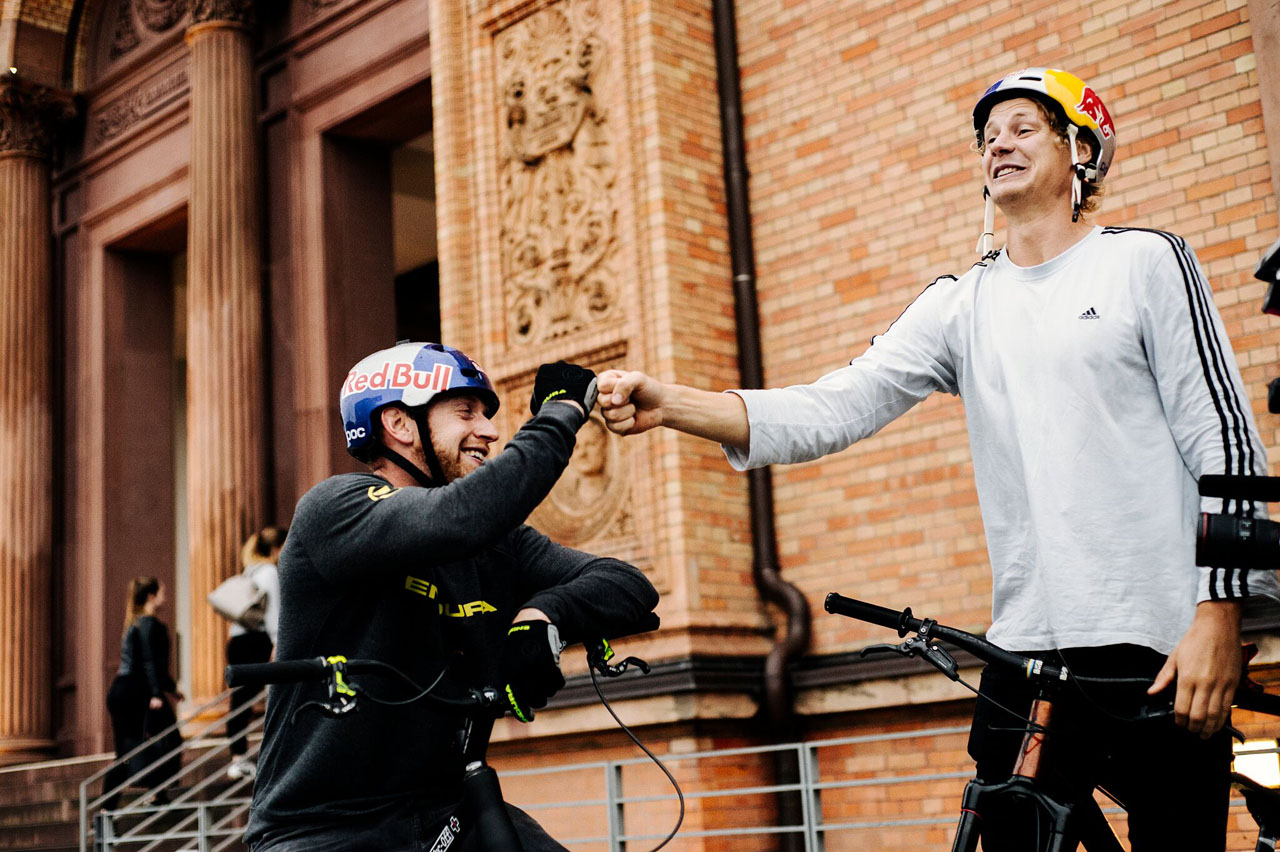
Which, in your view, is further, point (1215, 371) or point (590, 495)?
point (590, 495)

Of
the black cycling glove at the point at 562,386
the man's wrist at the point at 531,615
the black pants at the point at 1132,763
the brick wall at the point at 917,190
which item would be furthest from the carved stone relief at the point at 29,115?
the black pants at the point at 1132,763

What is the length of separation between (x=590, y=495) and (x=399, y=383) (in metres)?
6.09

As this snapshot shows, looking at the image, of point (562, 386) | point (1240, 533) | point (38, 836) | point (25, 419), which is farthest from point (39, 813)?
point (1240, 533)

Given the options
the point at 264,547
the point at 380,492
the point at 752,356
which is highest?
the point at 752,356

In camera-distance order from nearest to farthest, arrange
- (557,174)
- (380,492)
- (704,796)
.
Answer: (380,492) < (704,796) < (557,174)

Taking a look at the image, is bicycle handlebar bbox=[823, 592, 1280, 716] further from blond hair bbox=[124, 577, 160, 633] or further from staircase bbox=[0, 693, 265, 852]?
blond hair bbox=[124, 577, 160, 633]

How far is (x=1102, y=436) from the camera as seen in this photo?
2.79 metres

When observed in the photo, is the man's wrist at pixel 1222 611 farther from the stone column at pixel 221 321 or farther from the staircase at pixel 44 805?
the stone column at pixel 221 321

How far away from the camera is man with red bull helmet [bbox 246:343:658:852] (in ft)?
9.65

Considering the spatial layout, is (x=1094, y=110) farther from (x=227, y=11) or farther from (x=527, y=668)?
(x=227, y=11)

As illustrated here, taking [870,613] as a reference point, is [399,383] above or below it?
above

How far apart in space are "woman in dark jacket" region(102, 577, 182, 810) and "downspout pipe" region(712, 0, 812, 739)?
5305 mm

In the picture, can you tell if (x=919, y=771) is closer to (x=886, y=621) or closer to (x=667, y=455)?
(x=667, y=455)

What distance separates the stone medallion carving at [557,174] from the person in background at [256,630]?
270 centimetres
